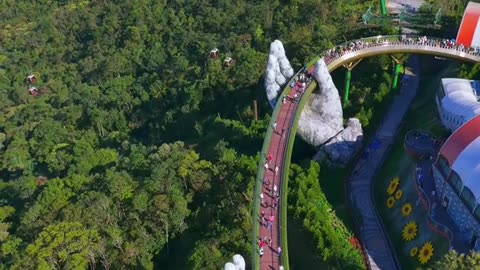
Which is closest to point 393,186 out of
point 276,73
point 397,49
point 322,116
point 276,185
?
point 276,185

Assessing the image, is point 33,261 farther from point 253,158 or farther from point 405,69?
point 405,69

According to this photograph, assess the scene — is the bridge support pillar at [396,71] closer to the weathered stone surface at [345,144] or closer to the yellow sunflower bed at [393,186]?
the weathered stone surface at [345,144]

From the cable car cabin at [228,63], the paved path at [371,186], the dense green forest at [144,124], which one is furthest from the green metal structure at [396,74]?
the cable car cabin at [228,63]

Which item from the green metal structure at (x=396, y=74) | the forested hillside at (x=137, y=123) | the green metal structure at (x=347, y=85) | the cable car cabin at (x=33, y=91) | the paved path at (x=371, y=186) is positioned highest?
the green metal structure at (x=396, y=74)

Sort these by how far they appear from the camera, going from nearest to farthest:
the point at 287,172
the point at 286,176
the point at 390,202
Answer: the point at 286,176 → the point at 287,172 → the point at 390,202

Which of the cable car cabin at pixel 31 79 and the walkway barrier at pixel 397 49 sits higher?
the walkway barrier at pixel 397 49

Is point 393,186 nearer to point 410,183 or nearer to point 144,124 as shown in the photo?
point 410,183

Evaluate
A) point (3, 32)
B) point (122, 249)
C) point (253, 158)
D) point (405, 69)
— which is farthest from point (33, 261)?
point (3, 32)
